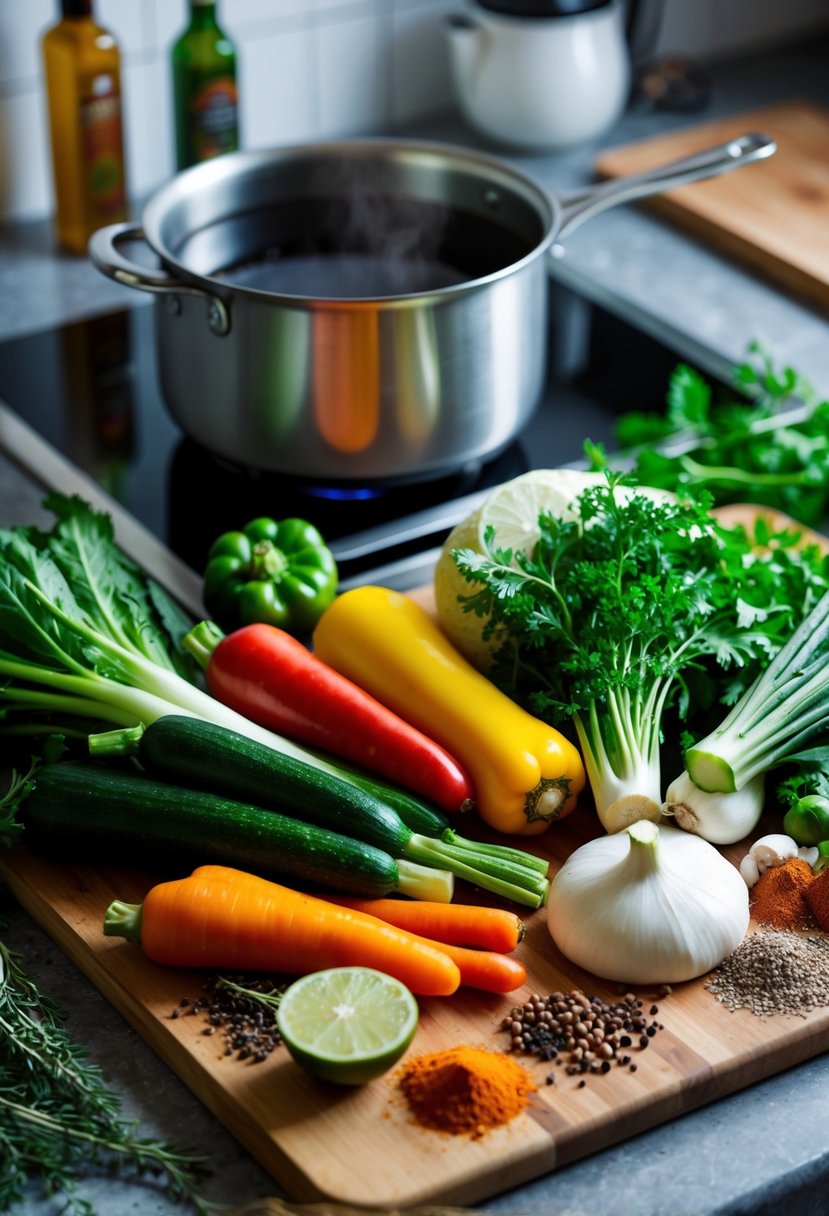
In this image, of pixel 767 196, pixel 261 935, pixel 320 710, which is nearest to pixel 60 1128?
pixel 261 935

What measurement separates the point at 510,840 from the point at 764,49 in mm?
1933

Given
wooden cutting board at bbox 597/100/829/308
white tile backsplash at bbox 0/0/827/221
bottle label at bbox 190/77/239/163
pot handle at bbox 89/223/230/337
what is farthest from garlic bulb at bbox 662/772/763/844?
white tile backsplash at bbox 0/0/827/221

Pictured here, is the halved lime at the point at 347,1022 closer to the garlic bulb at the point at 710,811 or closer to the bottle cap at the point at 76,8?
the garlic bulb at the point at 710,811

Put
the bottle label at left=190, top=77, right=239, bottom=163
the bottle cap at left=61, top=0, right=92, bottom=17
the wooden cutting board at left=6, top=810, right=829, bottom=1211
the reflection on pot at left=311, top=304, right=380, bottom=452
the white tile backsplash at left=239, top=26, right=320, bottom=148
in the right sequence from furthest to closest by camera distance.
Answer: the white tile backsplash at left=239, top=26, right=320, bottom=148
the bottle label at left=190, top=77, right=239, bottom=163
the bottle cap at left=61, top=0, right=92, bottom=17
the reflection on pot at left=311, top=304, right=380, bottom=452
the wooden cutting board at left=6, top=810, right=829, bottom=1211

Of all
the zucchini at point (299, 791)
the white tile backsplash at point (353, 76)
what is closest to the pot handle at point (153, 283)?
the zucchini at point (299, 791)

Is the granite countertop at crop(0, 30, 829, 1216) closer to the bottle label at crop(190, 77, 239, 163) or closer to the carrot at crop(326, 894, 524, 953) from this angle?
the carrot at crop(326, 894, 524, 953)

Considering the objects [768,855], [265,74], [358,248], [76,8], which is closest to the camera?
[768,855]

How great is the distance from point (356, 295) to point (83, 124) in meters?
0.56

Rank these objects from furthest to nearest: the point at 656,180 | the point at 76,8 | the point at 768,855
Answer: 1. the point at 76,8
2. the point at 656,180
3. the point at 768,855

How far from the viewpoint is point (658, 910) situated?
1.15 metres

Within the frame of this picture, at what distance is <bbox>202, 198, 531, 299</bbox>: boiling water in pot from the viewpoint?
1684 mm

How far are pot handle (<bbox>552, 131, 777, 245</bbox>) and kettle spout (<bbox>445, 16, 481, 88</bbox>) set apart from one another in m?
0.64

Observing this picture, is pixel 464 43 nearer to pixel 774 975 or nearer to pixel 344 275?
pixel 344 275

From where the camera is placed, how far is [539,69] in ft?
7.23
